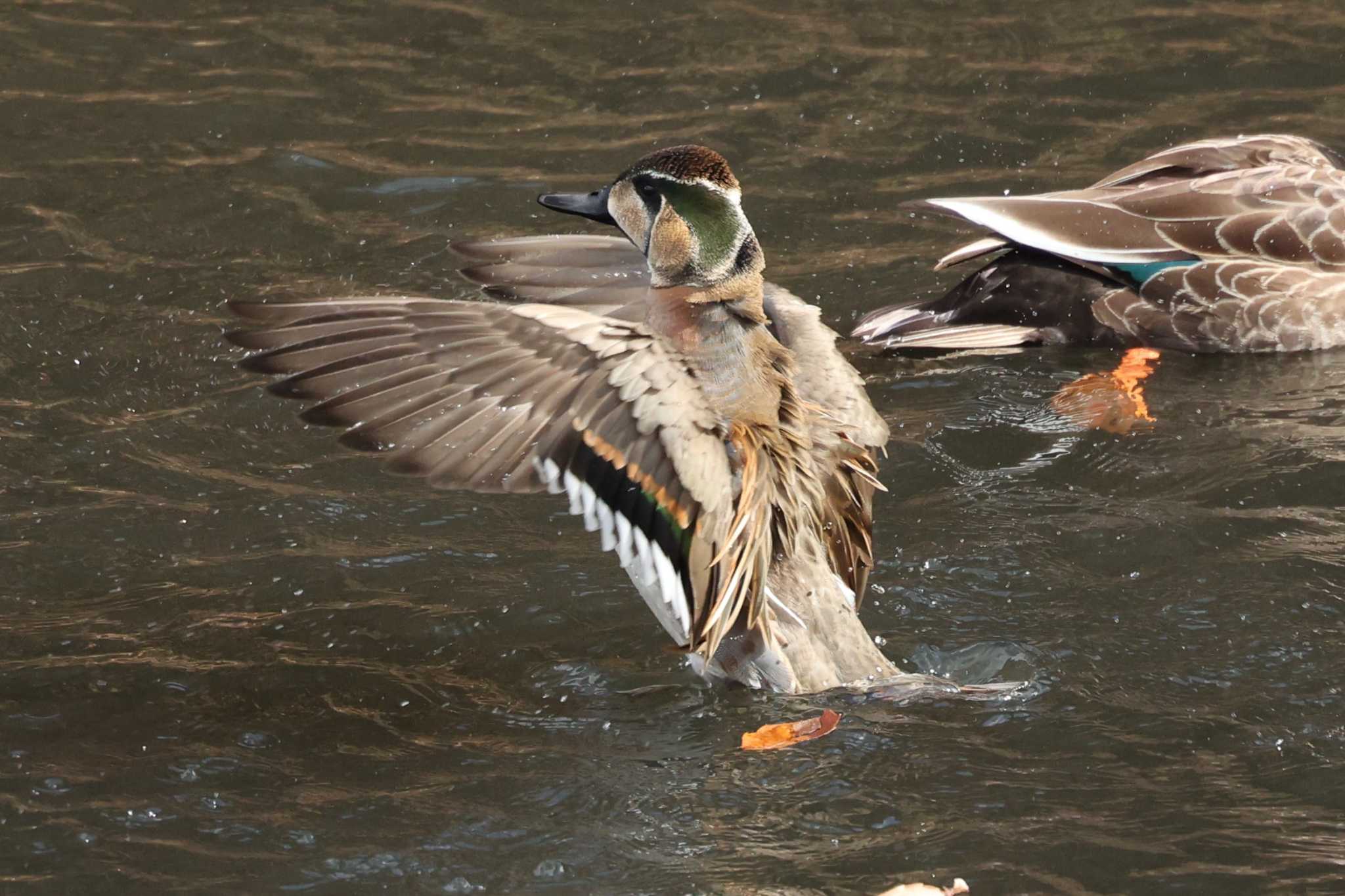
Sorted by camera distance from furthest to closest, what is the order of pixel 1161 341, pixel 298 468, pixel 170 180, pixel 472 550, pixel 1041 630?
pixel 170 180 < pixel 1161 341 < pixel 298 468 < pixel 472 550 < pixel 1041 630

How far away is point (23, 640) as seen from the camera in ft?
17.7

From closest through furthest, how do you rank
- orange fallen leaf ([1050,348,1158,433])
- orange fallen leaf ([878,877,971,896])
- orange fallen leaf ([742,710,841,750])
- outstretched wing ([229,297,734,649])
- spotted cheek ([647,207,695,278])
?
orange fallen leaf ([878,877,971,896])
outstretched wing ([229,297,734,649])
orange fallen leaf ([742,710,841,750])
spotted cheek ([647,207,695,278])
orange fallen leaf ([1050,348,1158,433])

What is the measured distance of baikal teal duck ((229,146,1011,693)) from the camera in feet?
15.2

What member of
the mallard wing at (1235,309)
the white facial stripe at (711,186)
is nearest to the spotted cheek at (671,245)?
the white facial stripe at (711,186)

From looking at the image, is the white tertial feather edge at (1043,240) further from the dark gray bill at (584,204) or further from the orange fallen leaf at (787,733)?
the orange fallen leaf at (787,733)

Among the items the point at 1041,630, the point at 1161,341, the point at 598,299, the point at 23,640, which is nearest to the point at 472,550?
the point at 598,299

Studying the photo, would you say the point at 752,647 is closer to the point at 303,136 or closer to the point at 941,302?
the point at 941,302

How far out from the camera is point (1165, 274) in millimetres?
7613

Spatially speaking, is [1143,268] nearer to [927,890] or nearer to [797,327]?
[797,327]

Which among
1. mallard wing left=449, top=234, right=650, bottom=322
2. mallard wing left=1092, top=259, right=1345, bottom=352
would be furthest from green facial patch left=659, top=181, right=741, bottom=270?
mallard wing left=1092, top=259, right=1345, bottom=352

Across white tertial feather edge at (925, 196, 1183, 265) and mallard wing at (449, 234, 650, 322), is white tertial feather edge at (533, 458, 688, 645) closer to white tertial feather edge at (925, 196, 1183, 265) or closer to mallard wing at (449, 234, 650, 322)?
mallard wing at (449, 234, 650, 322)

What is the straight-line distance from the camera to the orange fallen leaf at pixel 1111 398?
22.9ft

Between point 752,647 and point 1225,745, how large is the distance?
139 cm

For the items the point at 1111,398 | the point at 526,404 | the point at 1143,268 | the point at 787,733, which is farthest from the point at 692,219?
the point at 1143,268
